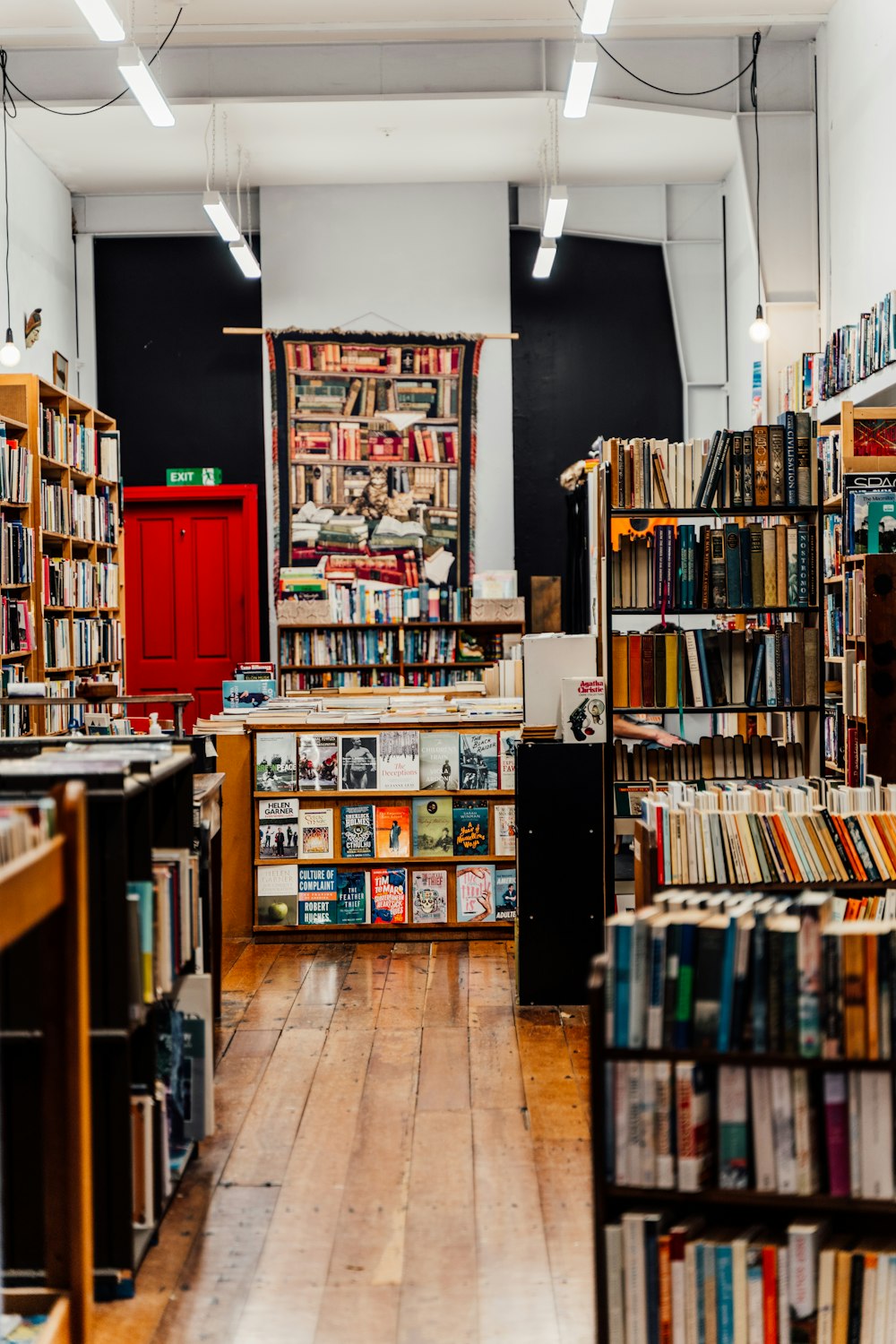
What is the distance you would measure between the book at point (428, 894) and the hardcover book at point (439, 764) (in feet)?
1.37

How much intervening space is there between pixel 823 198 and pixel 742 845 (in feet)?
21.8

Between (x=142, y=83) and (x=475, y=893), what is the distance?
14.8ft

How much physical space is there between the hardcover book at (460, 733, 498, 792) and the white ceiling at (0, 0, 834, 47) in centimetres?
492

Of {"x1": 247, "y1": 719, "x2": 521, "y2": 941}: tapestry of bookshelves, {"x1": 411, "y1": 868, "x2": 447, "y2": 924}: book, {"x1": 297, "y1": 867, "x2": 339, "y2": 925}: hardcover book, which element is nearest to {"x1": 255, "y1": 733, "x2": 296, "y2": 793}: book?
{"x1": 247, "y1": 719, "x2": 521, "y2": 941}: tapestry of bookshelves

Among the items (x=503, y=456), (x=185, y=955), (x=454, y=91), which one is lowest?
(x=185, y=955)

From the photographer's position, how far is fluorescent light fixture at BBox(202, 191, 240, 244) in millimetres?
8672

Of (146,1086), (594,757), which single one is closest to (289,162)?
(594,757)

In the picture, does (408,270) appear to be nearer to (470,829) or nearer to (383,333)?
(383,333)

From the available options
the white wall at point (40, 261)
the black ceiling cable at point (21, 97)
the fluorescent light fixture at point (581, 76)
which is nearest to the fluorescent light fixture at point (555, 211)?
the fluorescent light fixture at point (581, 76)

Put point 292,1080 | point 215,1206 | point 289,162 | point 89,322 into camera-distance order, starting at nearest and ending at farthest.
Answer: point 215,1206
point 292,1080
point 289,162
point 89,322

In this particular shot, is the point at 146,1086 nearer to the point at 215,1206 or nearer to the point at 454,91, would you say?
the point at 215,1206

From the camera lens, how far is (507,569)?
36.7 feet

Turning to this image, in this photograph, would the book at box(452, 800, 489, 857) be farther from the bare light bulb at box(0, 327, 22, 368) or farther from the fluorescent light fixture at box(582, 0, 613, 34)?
the bare light bulb at box(0, 327, 22, 368)

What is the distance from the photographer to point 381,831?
6434 millimetres
